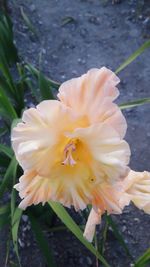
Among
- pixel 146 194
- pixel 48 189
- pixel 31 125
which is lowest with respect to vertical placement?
pixel 146 194

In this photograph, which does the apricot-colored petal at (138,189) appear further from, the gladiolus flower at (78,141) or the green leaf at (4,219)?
the green leaf at (4,219)

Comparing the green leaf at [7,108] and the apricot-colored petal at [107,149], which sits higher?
the apricot-colored petal at [107,149]

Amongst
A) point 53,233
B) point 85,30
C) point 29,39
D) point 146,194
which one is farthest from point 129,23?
point 146,194

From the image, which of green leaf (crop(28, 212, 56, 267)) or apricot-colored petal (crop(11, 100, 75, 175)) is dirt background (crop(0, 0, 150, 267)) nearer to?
green leaf (crop(28, 212, 56, 267))

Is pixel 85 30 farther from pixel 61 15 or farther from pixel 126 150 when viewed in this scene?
pixel 126 150

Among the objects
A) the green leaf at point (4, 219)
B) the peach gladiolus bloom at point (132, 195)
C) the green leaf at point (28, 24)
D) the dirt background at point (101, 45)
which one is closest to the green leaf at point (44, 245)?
the green leaf at point (4, 219)

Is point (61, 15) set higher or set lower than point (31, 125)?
lower
